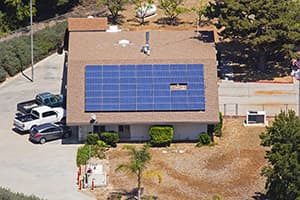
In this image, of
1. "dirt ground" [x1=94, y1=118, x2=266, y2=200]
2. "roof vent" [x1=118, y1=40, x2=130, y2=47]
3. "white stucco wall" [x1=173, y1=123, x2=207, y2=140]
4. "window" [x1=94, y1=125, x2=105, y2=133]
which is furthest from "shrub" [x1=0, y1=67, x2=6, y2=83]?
"white stucco wall" [x1=173, y1=123, x2=207, y2=140]

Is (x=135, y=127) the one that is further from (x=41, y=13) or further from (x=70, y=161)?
(x=41, y=13)

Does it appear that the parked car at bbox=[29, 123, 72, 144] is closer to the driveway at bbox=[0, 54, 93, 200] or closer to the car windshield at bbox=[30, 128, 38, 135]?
the car windshield at bbox=[30, 128, 38, 135]

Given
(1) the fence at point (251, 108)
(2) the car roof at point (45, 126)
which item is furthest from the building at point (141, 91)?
(1) the fence at point (251, 108)

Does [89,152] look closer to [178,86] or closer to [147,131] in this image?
[147,131]

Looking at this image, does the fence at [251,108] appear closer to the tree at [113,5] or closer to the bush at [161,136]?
the bush at [161,136]

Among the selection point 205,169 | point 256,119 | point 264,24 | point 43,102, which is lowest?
point 205,169

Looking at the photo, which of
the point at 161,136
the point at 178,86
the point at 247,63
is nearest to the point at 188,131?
the point at 161,136
